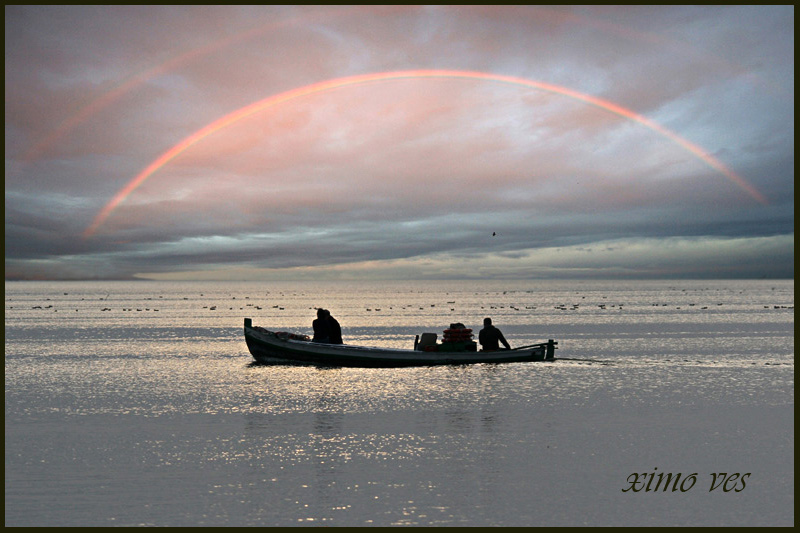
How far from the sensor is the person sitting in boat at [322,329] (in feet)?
126

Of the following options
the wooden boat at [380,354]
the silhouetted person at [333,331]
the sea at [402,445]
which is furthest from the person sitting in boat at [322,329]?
the sea at [402,445]

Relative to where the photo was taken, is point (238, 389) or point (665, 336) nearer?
point (238, 389)

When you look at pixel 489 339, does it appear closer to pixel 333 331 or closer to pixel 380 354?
pixel 380 354

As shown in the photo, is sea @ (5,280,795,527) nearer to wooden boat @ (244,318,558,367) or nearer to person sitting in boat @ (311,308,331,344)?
wooden boat @ (244,318,558,367)

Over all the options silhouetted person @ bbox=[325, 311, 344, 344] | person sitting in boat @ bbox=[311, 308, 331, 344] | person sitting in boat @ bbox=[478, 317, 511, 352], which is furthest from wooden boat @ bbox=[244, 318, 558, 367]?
silhouetted person @ bbox=[325, 311, 344, 344]

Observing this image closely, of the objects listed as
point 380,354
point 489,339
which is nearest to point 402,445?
point 380,354

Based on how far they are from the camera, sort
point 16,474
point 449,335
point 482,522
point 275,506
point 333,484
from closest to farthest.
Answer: point 482,522 < point 275,506 < point 333,484 < point 16,474 < point 449,335

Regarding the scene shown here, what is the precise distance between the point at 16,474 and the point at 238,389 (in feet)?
46.7

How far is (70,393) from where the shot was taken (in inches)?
1169

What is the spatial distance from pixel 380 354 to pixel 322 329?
156 inches

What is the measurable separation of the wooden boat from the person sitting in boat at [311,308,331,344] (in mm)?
588

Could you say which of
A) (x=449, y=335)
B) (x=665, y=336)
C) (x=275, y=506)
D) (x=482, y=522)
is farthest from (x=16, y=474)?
(x=665, y=336)

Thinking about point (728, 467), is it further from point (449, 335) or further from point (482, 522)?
point (449, 335)

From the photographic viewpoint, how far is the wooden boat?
37.4m
